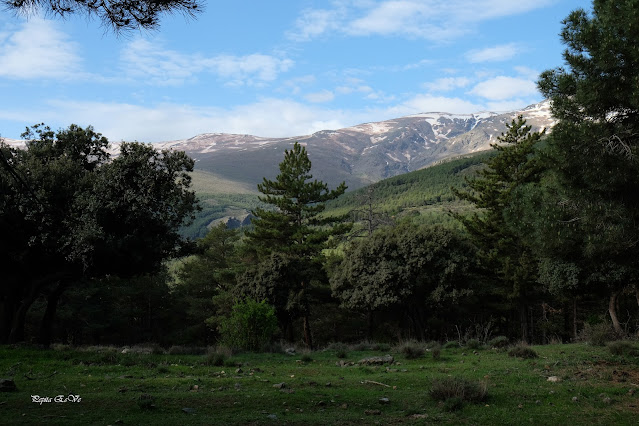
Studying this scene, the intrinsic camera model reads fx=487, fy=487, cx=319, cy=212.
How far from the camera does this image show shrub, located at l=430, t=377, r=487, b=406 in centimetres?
743

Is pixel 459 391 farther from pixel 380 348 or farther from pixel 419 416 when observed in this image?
pixel 380 348

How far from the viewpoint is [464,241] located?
100 feet

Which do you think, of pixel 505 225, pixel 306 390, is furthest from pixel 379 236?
pixel 306 390

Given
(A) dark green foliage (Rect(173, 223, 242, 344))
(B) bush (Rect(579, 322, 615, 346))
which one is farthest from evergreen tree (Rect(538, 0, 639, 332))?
(A) dark green foliage (Rect(173, 223, 242, 344))

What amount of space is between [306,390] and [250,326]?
9046mm

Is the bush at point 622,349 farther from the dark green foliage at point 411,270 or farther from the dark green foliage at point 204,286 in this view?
the dark green foliage at point 204,286

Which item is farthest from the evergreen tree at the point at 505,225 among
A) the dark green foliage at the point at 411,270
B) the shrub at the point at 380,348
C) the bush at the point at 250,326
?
the bush at the point at 250,326

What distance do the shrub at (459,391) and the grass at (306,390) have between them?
132mm

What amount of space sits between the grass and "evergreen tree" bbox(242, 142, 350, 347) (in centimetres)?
1856

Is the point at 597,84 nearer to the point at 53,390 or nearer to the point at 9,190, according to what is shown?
the point at 53,390

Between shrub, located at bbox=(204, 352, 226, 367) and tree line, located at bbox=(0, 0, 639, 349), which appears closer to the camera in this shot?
tree line, located at bbox=(0, 0, 639, 349)

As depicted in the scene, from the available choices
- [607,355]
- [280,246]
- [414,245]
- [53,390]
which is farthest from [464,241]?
[53,390]

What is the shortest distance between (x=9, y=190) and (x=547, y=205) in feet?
48.2

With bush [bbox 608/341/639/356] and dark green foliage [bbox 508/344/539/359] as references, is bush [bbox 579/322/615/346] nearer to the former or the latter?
bush [bbox 608/341/639/356]
